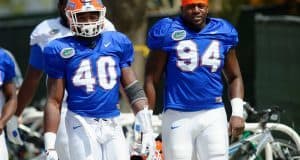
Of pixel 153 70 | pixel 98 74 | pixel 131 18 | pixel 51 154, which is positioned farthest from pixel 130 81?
pixel 131 18

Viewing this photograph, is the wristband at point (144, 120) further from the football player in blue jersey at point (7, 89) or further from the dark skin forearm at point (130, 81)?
the football player in blue jersey at point (7, 89)

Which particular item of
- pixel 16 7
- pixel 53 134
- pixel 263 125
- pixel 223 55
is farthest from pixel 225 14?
pixel 16 7

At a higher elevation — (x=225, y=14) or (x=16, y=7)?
(x=225, y=14)

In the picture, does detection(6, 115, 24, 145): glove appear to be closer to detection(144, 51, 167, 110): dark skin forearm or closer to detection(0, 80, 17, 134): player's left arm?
detection(0, 80, 17, 134): player's left arm

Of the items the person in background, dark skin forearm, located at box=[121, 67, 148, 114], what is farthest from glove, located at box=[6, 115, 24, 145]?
dark skin forearm, located at box=[121, 67, 148, 114]

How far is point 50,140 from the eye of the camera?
744 cm

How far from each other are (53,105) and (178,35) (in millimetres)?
1160

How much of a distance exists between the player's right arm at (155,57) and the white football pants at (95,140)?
0.73 meters

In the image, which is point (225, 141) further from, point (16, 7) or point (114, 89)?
point (16, 7)

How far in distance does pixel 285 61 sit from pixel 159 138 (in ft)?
8.26

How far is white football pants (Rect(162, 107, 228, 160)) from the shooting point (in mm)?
7941

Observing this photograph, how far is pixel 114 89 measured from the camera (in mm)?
7613

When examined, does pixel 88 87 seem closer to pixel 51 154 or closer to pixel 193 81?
pixel 51 154

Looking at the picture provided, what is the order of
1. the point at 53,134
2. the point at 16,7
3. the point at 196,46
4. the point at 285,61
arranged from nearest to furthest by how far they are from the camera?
the point at 53,134, the point at 196,46, the point at 285,61, the point at 16,7
